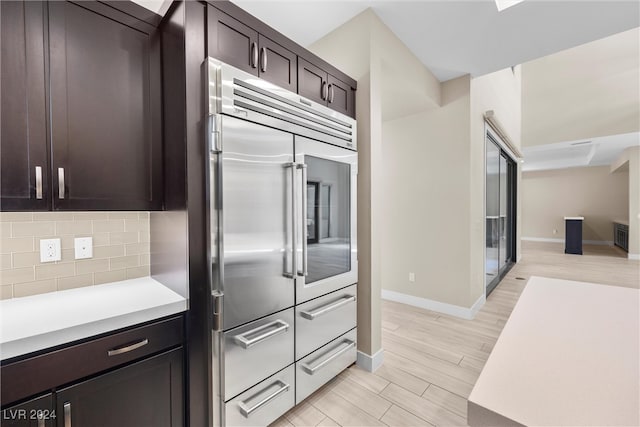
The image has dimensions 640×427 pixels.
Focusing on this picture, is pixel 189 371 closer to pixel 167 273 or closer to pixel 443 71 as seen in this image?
pixel 167 273

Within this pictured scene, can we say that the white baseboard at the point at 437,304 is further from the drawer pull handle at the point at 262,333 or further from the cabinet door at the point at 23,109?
the cabinet door at the point at 23,109

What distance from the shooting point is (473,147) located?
3.27 metres

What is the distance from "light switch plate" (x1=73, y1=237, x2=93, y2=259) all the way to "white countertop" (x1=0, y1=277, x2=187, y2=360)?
0.61 feet

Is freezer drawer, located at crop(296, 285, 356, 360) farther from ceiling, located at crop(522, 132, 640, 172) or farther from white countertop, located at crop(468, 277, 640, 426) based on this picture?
ceiling, located at crop(522, 132, 640, 172)

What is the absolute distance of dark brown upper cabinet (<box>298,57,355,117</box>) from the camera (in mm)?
1890

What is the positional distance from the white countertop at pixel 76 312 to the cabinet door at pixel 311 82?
1508 mm

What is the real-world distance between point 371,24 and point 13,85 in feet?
7.34

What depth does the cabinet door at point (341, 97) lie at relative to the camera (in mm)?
2076

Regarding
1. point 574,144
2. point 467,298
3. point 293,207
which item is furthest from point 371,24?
point 574,144

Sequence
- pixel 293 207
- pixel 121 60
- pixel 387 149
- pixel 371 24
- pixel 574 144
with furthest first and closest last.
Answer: pixel 574 144
pixel 387 149
pixel 371 24
pixel 293 207
pixel 121 60

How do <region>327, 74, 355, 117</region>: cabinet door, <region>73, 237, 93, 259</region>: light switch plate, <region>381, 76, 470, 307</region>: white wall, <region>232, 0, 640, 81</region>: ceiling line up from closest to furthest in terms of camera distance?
1. <region>73, 237, 93, 259</region>: light switch plate
2. <region>327, 74, 355, 117</region>: cabinet door
3. <region>232, 0, 640, 81</region>: ceiling
4. <region>381, 76, 470, 307</region>: white wall

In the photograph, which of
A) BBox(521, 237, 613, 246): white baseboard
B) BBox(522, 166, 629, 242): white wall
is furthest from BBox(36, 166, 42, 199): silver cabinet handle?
BBox(521, 237, 613, 246): white baseboard

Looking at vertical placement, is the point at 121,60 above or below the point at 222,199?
above

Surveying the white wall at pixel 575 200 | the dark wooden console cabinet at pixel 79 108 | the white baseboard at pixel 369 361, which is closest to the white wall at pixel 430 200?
the white baseboard at pixel 369 361
